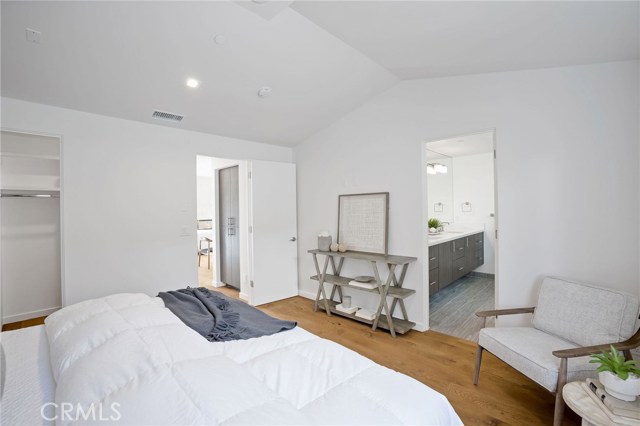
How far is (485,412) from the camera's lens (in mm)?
1914

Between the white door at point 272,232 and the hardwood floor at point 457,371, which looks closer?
the hardwood floor at point 457,371

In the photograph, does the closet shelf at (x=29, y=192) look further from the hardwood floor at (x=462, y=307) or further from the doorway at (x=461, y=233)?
the hardwood floor at (x=462, y=307)

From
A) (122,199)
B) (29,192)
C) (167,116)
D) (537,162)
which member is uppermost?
(167,116)

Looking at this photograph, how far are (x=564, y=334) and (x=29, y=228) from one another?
553 centimetres

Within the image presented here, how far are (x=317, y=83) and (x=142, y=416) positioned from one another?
307 centimetres

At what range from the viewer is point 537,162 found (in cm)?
252

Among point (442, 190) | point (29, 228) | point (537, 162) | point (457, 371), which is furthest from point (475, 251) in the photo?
point (29, 228)

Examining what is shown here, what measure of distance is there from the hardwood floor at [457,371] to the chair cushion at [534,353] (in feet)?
1.02

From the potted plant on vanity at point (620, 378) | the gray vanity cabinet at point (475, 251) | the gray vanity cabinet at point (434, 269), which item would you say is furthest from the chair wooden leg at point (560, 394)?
the gray vanity cabinet at point (475, 251)

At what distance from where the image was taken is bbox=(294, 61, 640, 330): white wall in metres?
2.18

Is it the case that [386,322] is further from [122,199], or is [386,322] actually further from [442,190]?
[442,190]

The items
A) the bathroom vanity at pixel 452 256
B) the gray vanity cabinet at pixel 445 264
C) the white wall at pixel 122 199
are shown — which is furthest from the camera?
the gray vanity cabinet at pixel 445 264

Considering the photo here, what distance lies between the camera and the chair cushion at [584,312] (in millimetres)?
1823

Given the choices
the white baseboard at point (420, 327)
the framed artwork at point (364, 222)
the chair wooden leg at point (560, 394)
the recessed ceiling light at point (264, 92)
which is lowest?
the white baseboard at point (420, 327)
